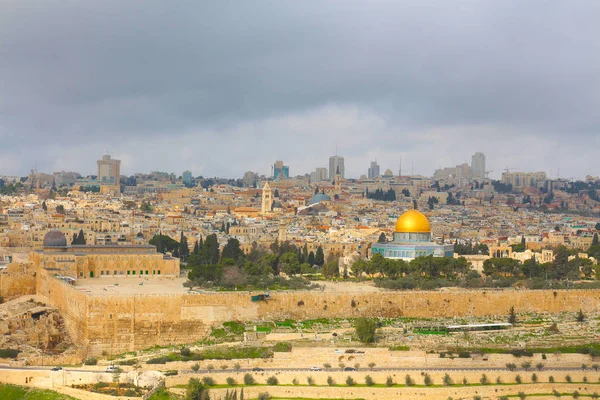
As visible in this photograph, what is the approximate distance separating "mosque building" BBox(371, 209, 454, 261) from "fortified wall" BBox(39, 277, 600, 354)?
527 inches

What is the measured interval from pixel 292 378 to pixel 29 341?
1358 centimetres

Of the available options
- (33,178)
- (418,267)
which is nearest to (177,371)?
(418,267)

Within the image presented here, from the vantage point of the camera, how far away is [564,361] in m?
42.1

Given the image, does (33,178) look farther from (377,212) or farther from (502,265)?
(502,265)

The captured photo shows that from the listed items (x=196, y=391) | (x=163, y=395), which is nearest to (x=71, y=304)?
(x=163, y=395)

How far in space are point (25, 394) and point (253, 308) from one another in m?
13.4

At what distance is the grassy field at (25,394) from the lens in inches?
1437

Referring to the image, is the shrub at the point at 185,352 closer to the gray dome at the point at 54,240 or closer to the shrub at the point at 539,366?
the shrub at the point at 539,366

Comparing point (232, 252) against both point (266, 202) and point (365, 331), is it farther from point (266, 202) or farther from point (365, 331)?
point (266, 202)

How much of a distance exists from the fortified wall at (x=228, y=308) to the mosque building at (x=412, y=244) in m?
13.4

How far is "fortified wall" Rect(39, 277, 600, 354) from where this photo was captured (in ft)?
149

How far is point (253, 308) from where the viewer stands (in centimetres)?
4859

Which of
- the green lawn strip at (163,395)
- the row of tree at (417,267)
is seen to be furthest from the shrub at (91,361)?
the row of tree at (417,267)

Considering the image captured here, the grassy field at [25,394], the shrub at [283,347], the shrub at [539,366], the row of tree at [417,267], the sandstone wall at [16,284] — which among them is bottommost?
the grassy field at [25,394]
